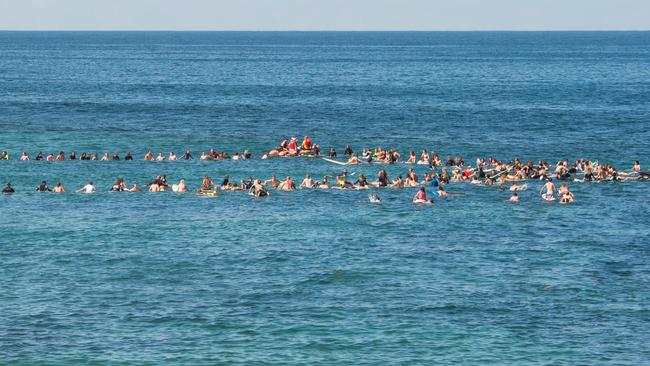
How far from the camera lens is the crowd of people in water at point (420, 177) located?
6303cm

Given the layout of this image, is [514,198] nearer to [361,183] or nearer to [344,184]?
[361,183]

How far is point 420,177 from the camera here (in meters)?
69.1

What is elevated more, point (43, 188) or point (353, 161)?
point (43, 188)

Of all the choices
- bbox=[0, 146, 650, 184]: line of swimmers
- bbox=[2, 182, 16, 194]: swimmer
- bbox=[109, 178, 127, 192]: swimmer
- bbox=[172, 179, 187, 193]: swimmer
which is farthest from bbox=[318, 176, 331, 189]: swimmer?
bbox=[2, 182, 16, 194]: swimmer

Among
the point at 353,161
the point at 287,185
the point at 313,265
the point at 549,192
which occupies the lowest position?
the point at 313,265

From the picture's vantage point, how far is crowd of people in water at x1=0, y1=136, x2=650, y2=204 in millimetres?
63031

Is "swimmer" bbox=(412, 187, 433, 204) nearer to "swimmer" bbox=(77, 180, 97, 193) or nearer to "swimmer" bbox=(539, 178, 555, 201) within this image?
"swimmer" bbox=(539, 178, 555, 201)

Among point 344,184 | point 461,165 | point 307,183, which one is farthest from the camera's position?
point 461,165

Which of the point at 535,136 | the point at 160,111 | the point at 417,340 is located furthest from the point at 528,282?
the point at 160,111

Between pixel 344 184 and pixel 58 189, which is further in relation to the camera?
pixel 344 184

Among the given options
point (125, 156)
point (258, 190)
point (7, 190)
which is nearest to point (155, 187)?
point (258, 190)

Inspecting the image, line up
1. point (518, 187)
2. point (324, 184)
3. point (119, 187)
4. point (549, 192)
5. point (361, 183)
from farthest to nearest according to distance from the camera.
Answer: point (324, 184)
point (361, 183)
point (518, 187)
point (119, 187)
point (549, 192)

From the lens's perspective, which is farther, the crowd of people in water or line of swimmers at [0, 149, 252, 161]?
line of swimmers at [0, 149, 252, 161]

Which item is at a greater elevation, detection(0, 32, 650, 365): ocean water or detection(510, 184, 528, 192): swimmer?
detection(510, 184, 528, 192): swimmer
